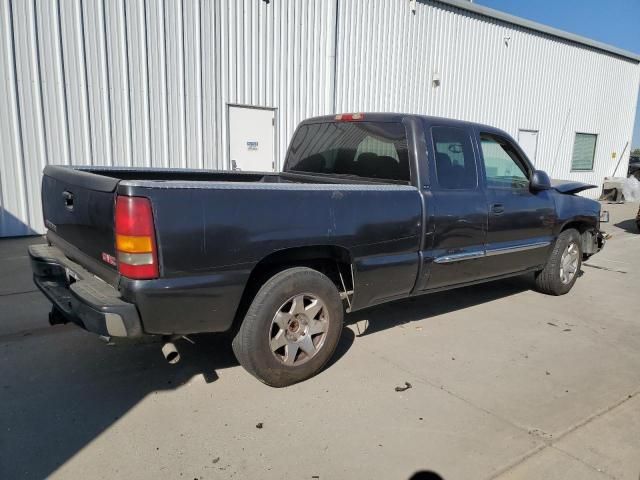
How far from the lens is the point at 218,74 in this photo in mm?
8773

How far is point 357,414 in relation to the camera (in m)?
3.11

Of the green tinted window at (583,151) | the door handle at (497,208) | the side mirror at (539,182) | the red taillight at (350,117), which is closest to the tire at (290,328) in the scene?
the red taillight at (350,117)

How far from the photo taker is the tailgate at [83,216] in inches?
111

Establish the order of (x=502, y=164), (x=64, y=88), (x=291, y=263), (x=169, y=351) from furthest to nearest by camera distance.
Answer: (x=64, y=88), (x=502, y=164), (x=291, y=263), (x=169, y=351)

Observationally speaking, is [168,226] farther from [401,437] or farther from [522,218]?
[522,218]

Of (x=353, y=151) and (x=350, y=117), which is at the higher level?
(x=350, y=117)

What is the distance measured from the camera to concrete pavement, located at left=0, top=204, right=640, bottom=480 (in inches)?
103

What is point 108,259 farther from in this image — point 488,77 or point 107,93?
point 488,77

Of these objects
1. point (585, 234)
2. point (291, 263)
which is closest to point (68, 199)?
point (291, 263)

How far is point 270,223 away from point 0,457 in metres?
1.91

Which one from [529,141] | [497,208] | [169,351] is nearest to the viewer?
[169,351]

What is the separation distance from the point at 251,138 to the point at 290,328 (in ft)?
22.2

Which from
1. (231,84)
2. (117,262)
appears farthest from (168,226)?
(231,84)

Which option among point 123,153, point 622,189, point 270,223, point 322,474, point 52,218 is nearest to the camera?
point 322,474
